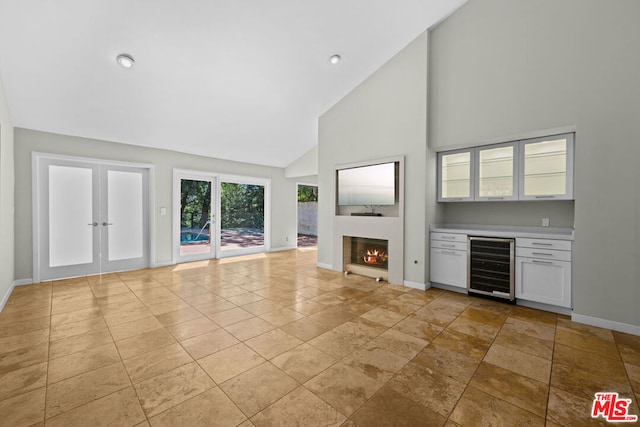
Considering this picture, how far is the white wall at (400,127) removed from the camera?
412 centimetres

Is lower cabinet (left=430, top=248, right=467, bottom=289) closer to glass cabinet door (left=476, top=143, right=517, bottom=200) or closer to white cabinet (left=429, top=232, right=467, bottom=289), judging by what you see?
white cabinet (left=429, top=232, right=467, bottom=289)

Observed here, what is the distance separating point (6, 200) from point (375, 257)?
533 centimetres

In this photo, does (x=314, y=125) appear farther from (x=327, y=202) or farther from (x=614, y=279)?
(x=614, y=279)

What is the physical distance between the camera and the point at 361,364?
2.16 metres

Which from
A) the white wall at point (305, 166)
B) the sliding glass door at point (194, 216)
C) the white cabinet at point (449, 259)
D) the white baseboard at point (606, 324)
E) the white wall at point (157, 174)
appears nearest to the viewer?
the white baseboard at point (606, 324)

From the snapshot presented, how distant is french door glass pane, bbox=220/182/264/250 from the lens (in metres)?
6.85

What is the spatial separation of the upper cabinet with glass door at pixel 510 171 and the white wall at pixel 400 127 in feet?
1.06

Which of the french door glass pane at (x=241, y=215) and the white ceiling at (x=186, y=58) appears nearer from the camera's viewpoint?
the white ceiling at (x=186, y=58)

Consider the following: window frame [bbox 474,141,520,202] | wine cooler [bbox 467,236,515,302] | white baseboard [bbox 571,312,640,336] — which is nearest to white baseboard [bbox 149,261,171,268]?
wine cooler [bbox 467,236,515,302]

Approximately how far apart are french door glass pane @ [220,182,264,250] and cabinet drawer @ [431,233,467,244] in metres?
4.80

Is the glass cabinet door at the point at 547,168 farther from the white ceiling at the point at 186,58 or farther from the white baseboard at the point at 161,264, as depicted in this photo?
the white baseboard at the point at 161,264

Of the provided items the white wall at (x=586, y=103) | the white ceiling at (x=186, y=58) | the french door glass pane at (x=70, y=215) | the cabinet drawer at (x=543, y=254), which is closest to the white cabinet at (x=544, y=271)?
the cabinet drawer at (x=543, y=254)

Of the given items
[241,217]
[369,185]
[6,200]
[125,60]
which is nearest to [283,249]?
[241,217]

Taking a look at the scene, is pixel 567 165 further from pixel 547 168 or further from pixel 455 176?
pixel 455 176
